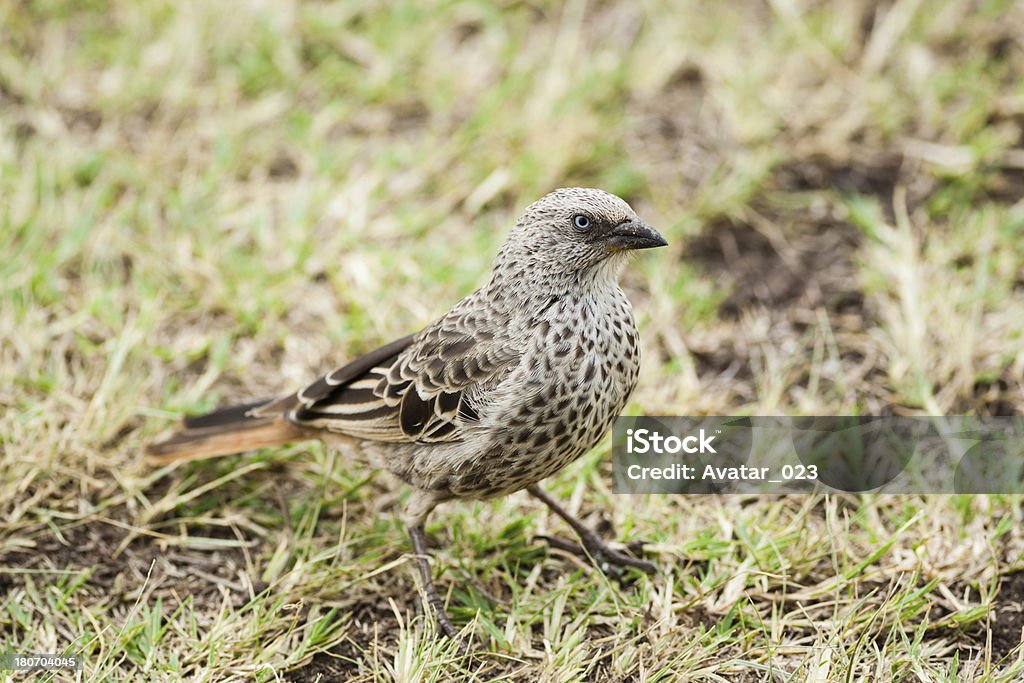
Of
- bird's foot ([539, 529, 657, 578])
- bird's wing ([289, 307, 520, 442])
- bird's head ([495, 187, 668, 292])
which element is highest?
bird's head ([495, 187, 668, 292])

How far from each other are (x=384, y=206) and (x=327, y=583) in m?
2.32

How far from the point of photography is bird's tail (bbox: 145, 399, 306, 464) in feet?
13.9

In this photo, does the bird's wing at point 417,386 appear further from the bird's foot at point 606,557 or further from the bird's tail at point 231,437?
the bird's foot at point 606,557

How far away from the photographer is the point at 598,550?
13.5 feet

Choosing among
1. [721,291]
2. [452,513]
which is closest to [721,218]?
[721,291]

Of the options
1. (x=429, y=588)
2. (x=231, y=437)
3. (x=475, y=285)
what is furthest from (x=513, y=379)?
(x=475, y=285)

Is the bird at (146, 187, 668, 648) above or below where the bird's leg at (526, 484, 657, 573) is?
above

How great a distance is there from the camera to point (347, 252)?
17.9ft

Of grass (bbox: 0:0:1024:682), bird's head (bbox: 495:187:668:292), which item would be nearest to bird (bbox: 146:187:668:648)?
bird's head (bbox: 495:187:668:292)

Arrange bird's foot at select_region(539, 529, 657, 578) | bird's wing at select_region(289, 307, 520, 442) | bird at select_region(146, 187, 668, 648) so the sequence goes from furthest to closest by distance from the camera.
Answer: bird's foot at select_region(539, 529, 657, 578) < bird's wing at select_region(289, 307, 520, 442) < bird at select_region(146, 187, 668, 648)

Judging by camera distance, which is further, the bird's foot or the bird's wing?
the bird's foot

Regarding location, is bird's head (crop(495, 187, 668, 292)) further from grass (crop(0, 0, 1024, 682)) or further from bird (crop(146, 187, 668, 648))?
grass (crop(0, 0, 1024, 682))

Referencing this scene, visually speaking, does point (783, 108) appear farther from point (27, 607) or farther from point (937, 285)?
point (27, 607)

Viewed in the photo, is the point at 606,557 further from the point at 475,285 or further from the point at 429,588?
the point at 475,285
